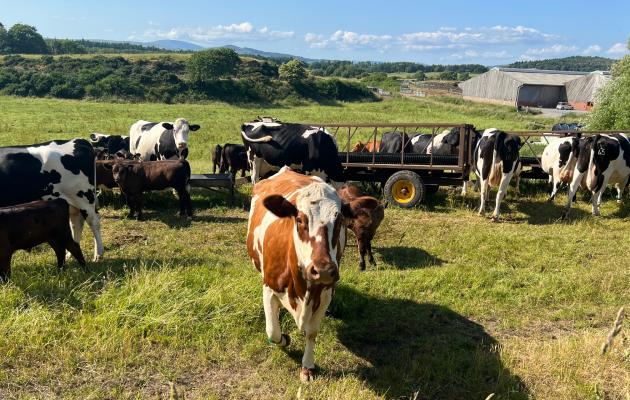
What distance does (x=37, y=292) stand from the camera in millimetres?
5320

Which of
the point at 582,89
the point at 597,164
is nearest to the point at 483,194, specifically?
the point at 597,164

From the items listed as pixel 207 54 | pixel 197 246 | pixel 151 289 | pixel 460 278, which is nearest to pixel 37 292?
pixel 151 289

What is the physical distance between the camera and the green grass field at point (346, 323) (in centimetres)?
418

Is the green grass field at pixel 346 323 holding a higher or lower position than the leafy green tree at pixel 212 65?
lower

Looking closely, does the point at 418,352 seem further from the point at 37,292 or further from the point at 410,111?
the point at 410,111

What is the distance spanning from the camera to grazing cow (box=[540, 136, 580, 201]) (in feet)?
36.0

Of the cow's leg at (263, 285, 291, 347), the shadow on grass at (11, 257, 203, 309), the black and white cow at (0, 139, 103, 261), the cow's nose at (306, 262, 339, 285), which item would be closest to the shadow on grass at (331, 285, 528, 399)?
the cow's leg at (263, 285, 291, 347)

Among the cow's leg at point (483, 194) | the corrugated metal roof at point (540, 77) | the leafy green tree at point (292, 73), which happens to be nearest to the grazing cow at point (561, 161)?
the cow's leg at point (483, 194)

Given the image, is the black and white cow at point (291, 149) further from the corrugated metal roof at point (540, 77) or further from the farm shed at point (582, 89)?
the corrugated metal roof at point (540, 77)

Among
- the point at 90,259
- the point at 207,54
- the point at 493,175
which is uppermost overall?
the point at 207,54

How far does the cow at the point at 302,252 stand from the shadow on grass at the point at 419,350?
0.72 meters

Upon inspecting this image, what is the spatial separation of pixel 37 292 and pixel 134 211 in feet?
15.2

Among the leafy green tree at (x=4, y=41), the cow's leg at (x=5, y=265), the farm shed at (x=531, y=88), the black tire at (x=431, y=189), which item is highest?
the leafy green tree at (x=4, y=41)

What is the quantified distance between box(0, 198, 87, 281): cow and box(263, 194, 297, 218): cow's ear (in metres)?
3.80
